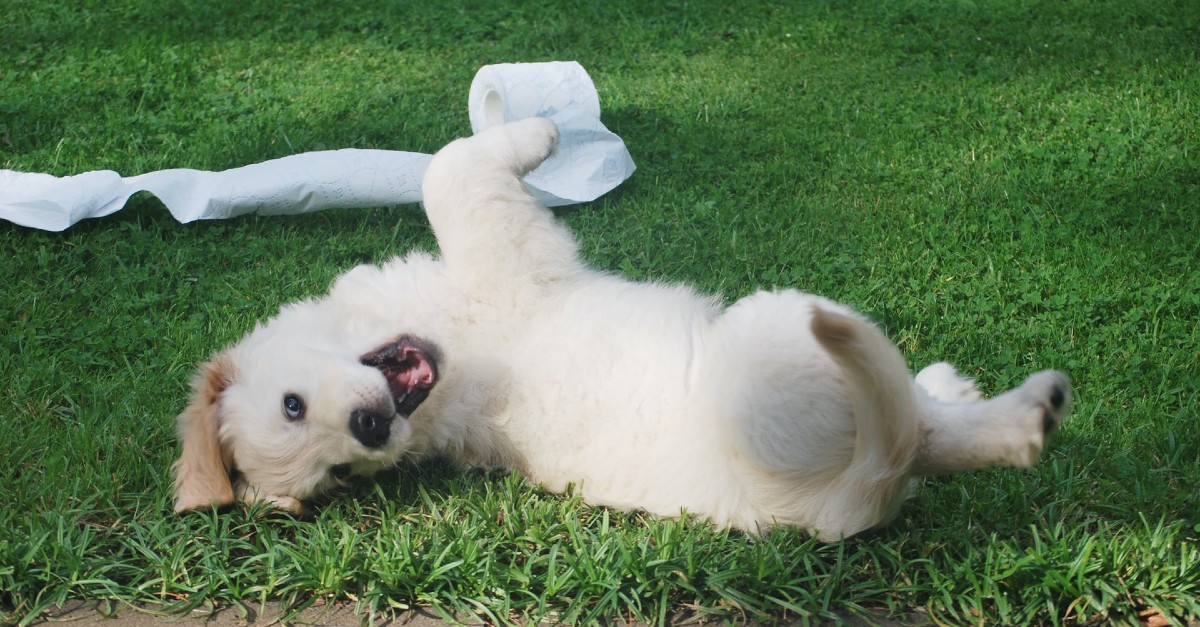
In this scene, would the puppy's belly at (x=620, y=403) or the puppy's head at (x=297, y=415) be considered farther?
the puppy's head at (x=297, y=415)

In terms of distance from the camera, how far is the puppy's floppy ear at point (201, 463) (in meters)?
2.87

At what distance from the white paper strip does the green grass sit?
0.33 ft

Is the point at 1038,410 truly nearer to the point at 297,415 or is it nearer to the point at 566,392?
the point at 566,392

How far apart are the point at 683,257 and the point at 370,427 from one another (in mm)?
1848

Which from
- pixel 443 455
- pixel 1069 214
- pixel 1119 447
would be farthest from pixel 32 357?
pixel 1069 214

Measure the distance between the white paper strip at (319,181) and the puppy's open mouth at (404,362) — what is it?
1520mm

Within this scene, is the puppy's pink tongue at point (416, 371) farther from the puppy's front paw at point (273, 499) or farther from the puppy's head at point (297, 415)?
the puppy's front paw at point (273, 499)

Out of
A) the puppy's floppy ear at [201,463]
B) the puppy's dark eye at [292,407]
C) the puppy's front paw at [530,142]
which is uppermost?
the puppy's front paw at [530,142]

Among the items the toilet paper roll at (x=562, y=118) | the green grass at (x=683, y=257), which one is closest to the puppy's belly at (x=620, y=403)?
the green grass at (x=683, y=257)

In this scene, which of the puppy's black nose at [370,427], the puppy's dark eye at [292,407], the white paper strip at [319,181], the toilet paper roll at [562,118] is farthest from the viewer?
the toilet paper roll at [562,118]

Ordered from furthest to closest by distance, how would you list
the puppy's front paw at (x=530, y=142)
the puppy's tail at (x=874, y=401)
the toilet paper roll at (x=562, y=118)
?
the toilet paper roll at (x=562, y=118) < the puppy's front paw at (x=530, y=142) < the puppy's tail at (x=874, y=401)

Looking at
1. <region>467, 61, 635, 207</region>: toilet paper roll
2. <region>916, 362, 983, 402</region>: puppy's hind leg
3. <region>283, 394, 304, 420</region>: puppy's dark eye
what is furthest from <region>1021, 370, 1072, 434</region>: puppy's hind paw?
<region>467, 61, 635, 207</region>: toilet paper roll

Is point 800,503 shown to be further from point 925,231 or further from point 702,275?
point 925,231

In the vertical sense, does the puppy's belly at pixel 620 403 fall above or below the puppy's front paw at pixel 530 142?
below
